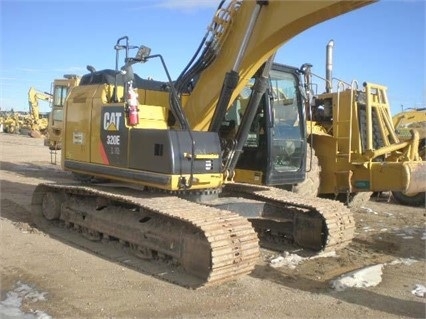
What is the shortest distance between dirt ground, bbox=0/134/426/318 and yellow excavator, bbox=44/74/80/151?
7233mm

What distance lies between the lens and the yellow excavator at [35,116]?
3375cm

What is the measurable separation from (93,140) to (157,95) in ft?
3.52

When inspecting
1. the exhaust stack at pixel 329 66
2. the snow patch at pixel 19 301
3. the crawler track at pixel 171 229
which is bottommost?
the snow patch at pixel 19 301

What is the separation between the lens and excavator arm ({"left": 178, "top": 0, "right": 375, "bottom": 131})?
508 cm

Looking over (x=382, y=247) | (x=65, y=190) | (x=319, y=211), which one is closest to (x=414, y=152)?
(x=382, y=247)

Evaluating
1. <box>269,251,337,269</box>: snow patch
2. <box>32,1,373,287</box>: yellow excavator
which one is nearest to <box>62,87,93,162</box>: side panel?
<box>32,1,373,287</box>: yellow excavator

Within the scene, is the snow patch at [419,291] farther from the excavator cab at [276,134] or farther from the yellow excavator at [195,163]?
the excavator cab at [276,134]

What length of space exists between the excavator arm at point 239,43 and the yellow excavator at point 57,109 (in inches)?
339

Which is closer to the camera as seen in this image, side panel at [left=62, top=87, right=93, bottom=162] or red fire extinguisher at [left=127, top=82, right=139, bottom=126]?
red fire extinguisher at [left=127, top=82, right=139, bottom=126]

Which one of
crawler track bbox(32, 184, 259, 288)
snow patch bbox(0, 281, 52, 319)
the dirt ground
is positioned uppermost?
crawler track bbox(32, 184, 259, 288)

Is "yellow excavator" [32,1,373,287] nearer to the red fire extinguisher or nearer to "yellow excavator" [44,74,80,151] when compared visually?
the red fire extinguisher

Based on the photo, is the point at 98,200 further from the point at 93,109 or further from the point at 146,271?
the point at 146,271

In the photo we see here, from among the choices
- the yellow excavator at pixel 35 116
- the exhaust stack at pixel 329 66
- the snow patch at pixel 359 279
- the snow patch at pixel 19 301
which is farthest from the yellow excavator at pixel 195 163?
the yellow excavator at pixel 35 116

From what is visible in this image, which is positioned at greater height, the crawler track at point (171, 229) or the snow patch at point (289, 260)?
the crawler track at point (171, 229)
